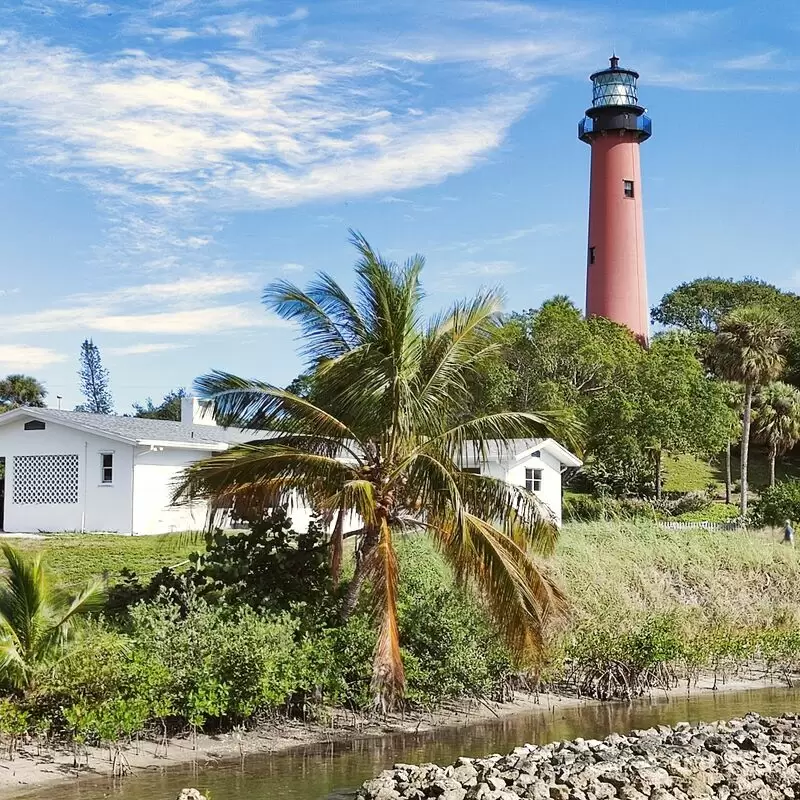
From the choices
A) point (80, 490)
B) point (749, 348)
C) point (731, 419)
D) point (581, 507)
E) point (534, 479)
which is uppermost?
point (749, 348)

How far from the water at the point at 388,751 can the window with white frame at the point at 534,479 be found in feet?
60.4

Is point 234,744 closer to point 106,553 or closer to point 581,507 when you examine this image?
point 106,553

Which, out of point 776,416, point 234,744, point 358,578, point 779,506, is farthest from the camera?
point 776,416

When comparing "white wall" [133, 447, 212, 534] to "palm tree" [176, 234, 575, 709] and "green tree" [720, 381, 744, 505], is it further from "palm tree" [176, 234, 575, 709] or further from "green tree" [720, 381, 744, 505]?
"green tree" [720, 381, 744, 505]

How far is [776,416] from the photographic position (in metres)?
51.7

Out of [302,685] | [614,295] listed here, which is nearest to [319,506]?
[302,685]

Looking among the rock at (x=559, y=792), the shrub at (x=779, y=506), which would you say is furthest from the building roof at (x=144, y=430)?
the rock at (x=559, y=792)

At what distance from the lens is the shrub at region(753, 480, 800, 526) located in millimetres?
31328

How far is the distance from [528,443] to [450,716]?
64.5ft

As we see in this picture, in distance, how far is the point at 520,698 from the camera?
16.6m

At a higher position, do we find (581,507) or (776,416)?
(776,416)

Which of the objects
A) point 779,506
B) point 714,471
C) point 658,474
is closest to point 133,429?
point 779,506

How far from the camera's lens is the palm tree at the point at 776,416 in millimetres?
51344

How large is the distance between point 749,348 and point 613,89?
14964 mm
